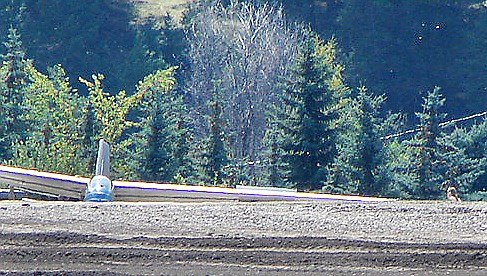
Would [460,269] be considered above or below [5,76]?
below

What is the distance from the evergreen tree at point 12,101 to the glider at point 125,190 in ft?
43.1

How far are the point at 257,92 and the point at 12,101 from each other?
1598cm

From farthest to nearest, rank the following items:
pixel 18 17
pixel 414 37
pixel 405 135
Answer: pixel 414 37
pixel 18 17
pixel 405 135

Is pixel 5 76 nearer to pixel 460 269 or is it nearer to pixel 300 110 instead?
pixel 300 110

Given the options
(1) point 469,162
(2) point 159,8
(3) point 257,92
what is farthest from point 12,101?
(2) point 159,8

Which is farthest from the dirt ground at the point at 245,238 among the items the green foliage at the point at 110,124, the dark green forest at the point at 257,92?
the green foliage at the point at 110,124

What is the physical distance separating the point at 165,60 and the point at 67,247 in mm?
43429

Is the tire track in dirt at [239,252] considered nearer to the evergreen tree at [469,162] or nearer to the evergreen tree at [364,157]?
the evergreen tree at [364,157]

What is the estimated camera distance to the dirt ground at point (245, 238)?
21.5 ft

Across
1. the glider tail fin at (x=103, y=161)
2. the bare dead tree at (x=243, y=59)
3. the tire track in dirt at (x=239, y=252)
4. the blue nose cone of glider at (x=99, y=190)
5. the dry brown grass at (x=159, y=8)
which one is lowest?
the tire track in dirt at (x=239, y=252)

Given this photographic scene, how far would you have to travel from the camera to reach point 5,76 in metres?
29.3

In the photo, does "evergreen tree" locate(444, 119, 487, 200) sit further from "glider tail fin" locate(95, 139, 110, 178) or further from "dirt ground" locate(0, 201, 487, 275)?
"dirt ground" locate(0, 201, 487, 275)

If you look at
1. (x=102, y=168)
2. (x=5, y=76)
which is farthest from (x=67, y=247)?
(x=5, y=76)

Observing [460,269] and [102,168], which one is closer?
[460,269]
